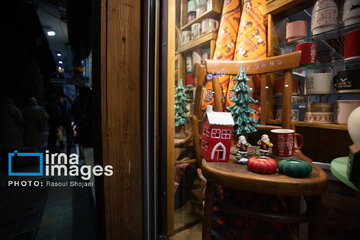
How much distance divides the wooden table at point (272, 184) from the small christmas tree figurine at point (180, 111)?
781 millimetres

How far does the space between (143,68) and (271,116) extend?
0.98m

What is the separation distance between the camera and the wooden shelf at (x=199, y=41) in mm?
1610

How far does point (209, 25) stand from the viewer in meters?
A: 1.63

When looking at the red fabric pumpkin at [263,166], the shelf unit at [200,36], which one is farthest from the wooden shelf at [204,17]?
the red fabric pumpkin at [263,166]

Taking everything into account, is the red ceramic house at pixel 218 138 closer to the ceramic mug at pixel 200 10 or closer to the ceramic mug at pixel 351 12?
the ceramic mug at pixel 351 12

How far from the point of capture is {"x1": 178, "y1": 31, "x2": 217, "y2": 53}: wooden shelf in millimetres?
1610

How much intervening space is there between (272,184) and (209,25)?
149 centimetres

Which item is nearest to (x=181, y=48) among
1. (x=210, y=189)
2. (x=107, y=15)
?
(x=107, y=15)

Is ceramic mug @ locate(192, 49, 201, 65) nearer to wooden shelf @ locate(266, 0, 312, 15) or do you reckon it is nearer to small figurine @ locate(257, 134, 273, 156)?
wooden shelf @ locate(266, 0, 312, 15)

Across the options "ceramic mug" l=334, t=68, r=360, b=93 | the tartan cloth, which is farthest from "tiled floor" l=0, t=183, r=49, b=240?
"ceramic mug" l=334, t=68, r=360, b=93

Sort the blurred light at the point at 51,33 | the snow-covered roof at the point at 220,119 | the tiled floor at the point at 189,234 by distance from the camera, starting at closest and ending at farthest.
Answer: the snow-covered roof at the point at 220,119 < the tiled floor at the point at 189,234 < the blurred light at the point at 51,33

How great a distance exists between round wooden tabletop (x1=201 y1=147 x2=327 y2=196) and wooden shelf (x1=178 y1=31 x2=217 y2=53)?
1.19m

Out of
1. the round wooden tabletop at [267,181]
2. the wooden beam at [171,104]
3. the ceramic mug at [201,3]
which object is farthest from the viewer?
the ceramic mug at [201,3]

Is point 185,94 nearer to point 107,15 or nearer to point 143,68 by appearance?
point 143,68
